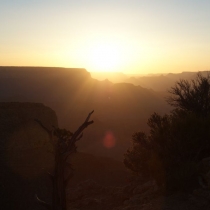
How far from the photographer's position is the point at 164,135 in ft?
55.5

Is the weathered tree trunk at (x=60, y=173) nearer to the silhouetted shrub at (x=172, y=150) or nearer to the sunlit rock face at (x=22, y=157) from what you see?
the sunlit rock face at (x=22, y=157)

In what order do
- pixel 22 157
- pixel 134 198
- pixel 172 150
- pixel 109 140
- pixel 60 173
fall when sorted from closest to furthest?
pixel 60 173, pixel 22 157, pixel 134 198, pixel 172 150, pixel 109 140

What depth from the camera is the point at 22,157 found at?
51.2ft

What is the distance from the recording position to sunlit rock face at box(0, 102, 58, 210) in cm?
1466

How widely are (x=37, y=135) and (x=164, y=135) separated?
5.74 meters

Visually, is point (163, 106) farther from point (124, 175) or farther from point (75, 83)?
point (124, 175)

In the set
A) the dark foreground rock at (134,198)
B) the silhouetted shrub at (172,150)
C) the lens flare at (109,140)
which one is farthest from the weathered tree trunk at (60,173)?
the lens flare at (109,140)

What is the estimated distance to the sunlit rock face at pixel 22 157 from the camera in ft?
48.1

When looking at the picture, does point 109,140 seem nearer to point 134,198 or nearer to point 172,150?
point 172,150

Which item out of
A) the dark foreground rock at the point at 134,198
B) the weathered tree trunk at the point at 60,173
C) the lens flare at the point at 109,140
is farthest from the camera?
the lens flare at the point at 109,140

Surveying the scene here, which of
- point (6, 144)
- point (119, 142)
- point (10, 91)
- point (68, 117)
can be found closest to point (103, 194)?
point (6, 144)

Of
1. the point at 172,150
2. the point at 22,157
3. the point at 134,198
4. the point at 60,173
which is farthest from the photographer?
the point at 172,150

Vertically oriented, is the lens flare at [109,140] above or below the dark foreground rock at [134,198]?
below

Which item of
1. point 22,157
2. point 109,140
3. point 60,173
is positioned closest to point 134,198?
point 22,157
